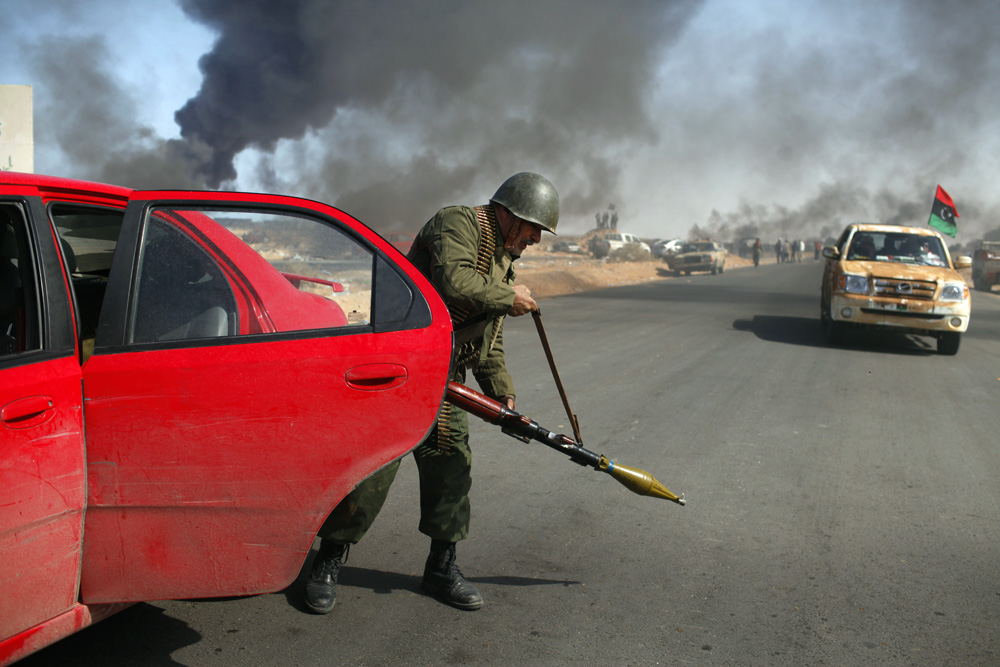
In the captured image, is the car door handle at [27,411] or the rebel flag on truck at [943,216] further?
the rebel flag on truck at [943,216]

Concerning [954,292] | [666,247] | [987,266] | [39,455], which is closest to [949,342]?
[954,292]

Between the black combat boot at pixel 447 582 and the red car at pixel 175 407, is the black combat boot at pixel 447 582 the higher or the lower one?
the lower one

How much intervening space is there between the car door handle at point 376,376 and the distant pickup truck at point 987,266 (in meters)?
29.6

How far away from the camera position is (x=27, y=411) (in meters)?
1.90

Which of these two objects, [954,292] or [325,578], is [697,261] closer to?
[954,292]

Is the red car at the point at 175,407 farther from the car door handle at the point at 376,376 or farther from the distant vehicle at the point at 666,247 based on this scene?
the distant vehicle at the point at 666,247

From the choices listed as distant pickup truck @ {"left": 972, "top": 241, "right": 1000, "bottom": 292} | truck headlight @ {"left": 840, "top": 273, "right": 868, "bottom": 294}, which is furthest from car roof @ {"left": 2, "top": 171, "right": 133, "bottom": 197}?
distant pickup truck @ {"left": 972, "top": 241, "right": 1000, "bottom": 292}

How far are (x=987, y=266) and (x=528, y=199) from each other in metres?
30.0

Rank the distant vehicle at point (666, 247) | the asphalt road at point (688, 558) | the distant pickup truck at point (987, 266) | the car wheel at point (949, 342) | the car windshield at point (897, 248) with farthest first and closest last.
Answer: the distant vehicle at point (666, 247) → the distant pickup truck at point (987, 266) → the car windshield at point (897, 248) → the car wheel at point (949, 342) → the asphalt road at point (688, 558)

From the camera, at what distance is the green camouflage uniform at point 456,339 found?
103 inches

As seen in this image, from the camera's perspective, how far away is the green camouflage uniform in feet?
8.59

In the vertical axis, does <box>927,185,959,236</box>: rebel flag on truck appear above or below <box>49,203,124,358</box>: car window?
above

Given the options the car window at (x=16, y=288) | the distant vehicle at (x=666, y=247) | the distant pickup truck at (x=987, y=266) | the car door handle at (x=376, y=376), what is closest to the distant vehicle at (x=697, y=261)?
the distant vehicle at (x=666, y=247)

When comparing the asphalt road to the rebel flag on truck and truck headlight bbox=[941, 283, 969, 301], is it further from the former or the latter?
the rebel flag on truck
